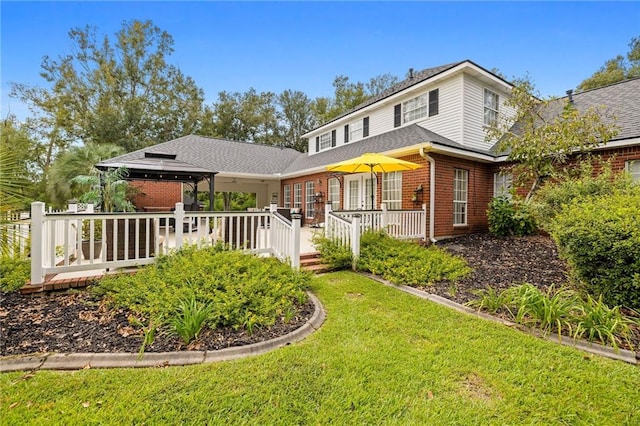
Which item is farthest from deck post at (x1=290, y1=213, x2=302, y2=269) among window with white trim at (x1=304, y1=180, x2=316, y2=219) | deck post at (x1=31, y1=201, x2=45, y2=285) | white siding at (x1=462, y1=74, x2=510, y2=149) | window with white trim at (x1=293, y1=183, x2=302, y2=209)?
window with white trim at (x1=293, y1=183, x2=302, y2=209)

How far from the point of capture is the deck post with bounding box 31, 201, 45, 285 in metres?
3.88

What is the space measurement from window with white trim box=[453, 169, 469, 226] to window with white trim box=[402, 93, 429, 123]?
267cm

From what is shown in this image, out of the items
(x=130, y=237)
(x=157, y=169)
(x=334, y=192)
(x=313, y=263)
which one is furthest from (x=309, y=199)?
(x=130, y=237)

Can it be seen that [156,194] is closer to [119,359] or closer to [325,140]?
[325,140]

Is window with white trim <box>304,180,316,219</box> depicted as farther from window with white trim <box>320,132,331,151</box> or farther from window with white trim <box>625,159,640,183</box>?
window with white trim <box>625,159,640,183</box>

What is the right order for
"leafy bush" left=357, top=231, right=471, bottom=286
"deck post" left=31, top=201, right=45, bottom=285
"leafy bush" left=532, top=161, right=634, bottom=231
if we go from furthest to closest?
"leafy bush" left=532, top=161, right=634, bottom=231 → "leafy bush" left=357, top=231, right=471, bottom=286 → "deck post" left=31, top=201, right=45, bottom=285

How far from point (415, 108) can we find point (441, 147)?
3.60 meters

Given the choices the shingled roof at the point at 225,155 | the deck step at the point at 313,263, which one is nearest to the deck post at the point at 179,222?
the deck step at the point at 313,263

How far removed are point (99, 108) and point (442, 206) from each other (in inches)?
1059

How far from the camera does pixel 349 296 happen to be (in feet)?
15.0

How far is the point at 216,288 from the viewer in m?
3.78

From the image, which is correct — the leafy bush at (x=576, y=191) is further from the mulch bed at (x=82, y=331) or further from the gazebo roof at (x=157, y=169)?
the gazebo roof at (x=157, y=169)

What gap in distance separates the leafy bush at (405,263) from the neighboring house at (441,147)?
269 cm

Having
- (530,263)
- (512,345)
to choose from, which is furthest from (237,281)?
(530,263)
